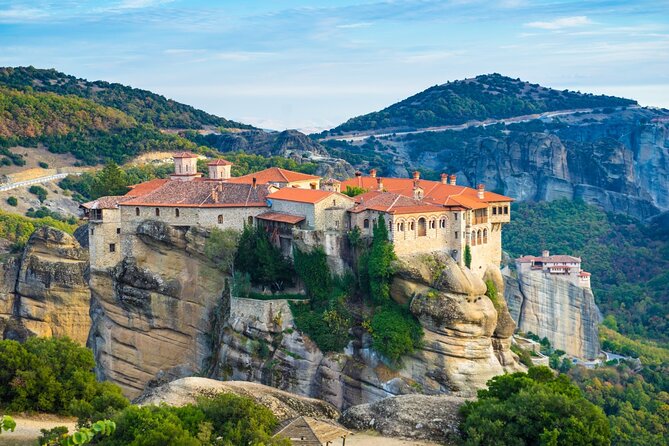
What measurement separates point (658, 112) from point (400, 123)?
46.7 meters

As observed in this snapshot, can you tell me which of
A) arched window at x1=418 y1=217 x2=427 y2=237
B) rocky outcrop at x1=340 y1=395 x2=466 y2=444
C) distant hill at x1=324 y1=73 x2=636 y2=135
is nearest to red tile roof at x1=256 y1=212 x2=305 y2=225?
arched window at x1=418 y1=217 x2=427 y2=237

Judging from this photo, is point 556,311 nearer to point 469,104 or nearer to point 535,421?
point 535,421

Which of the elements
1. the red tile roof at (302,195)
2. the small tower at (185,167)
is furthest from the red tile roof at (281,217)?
the small tower at (185,167)

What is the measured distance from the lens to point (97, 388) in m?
37.3

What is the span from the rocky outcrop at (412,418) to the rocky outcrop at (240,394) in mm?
1692

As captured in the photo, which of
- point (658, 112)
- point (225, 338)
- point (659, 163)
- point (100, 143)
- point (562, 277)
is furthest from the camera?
point (658, 112)

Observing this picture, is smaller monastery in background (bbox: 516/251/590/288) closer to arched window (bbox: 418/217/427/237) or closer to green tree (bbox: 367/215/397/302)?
arched window (bbox: 418/217/427/237)

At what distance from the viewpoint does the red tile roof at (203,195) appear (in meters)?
51.7

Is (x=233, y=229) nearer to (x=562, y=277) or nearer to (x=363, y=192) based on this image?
(x=363, y=192)

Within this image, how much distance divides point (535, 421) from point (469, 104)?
15469 cm

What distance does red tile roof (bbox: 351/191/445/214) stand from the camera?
45.7 metres

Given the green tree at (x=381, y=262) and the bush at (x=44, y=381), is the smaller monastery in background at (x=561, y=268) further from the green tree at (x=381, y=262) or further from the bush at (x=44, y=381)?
the bush at (x=44, y=381)

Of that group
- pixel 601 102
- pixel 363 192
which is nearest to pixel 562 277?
pixel 363 192

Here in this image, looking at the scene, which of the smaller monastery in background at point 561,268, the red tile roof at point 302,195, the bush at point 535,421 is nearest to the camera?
the bush at point 535,421
